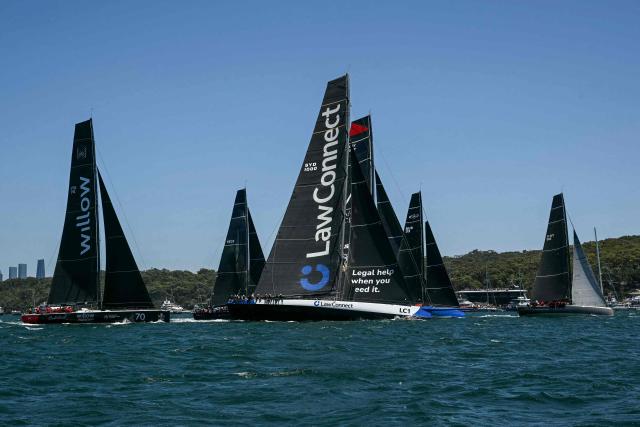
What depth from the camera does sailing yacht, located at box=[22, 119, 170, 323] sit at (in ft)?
174

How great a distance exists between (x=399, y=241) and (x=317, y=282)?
17.3 metres

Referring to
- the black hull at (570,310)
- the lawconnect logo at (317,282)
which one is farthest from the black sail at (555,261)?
the lawconnect logo at (317,282)

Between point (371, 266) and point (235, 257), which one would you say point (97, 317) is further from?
point (235, 257)

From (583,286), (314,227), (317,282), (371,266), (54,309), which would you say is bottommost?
(54,309)

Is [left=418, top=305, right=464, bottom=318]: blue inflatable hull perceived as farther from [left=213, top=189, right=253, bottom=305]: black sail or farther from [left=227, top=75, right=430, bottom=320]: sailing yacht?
[left=213, top=189, right=253, bottom=305]: black sail

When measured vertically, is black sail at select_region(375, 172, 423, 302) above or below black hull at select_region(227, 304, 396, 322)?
above

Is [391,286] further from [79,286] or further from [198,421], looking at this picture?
[198,421]

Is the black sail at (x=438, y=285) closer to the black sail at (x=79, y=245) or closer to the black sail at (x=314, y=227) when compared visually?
the black sail at (x=314, y=227)

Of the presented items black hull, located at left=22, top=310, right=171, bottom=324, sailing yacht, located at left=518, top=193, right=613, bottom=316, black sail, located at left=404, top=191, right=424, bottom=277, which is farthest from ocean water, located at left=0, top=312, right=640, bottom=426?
sailing yacht, located at left=518, top=193, right=613, bottom=316

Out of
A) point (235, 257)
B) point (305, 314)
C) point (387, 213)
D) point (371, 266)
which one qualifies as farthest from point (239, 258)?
point (371, 266)

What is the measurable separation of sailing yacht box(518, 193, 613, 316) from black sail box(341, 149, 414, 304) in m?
29.7

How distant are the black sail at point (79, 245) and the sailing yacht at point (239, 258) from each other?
1914 centimetres

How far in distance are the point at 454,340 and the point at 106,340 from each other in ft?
55.3

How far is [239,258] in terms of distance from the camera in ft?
237
